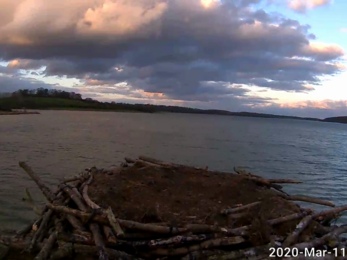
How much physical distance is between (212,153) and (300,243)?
2862 centimetres

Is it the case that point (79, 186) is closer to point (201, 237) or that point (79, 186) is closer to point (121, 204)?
point (121, 204)

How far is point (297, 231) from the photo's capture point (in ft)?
18.2

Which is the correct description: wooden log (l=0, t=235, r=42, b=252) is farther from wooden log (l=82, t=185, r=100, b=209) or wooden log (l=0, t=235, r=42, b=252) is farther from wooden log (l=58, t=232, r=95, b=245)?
wooden log (l=82, t=185, r=100, b=209)

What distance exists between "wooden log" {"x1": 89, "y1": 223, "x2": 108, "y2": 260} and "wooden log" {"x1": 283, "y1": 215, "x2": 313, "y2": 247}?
2.63 m

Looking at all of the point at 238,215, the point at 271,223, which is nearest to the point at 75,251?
the point at 238,215

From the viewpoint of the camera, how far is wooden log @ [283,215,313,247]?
213 inches

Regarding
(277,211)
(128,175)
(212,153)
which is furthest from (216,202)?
(212,153)

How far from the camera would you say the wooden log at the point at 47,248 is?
18.2 feet

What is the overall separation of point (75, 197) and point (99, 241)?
143 cm

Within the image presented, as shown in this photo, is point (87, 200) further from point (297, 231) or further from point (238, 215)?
point (297, 231)

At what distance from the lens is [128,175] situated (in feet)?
26.4

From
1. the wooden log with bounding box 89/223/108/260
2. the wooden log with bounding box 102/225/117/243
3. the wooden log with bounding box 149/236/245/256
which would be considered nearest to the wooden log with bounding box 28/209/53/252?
the wooden log with bounding box 89/223/108/260

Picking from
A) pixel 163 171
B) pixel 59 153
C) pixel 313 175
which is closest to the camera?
pixel 163 171

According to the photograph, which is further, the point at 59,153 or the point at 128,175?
the point at 59,153
